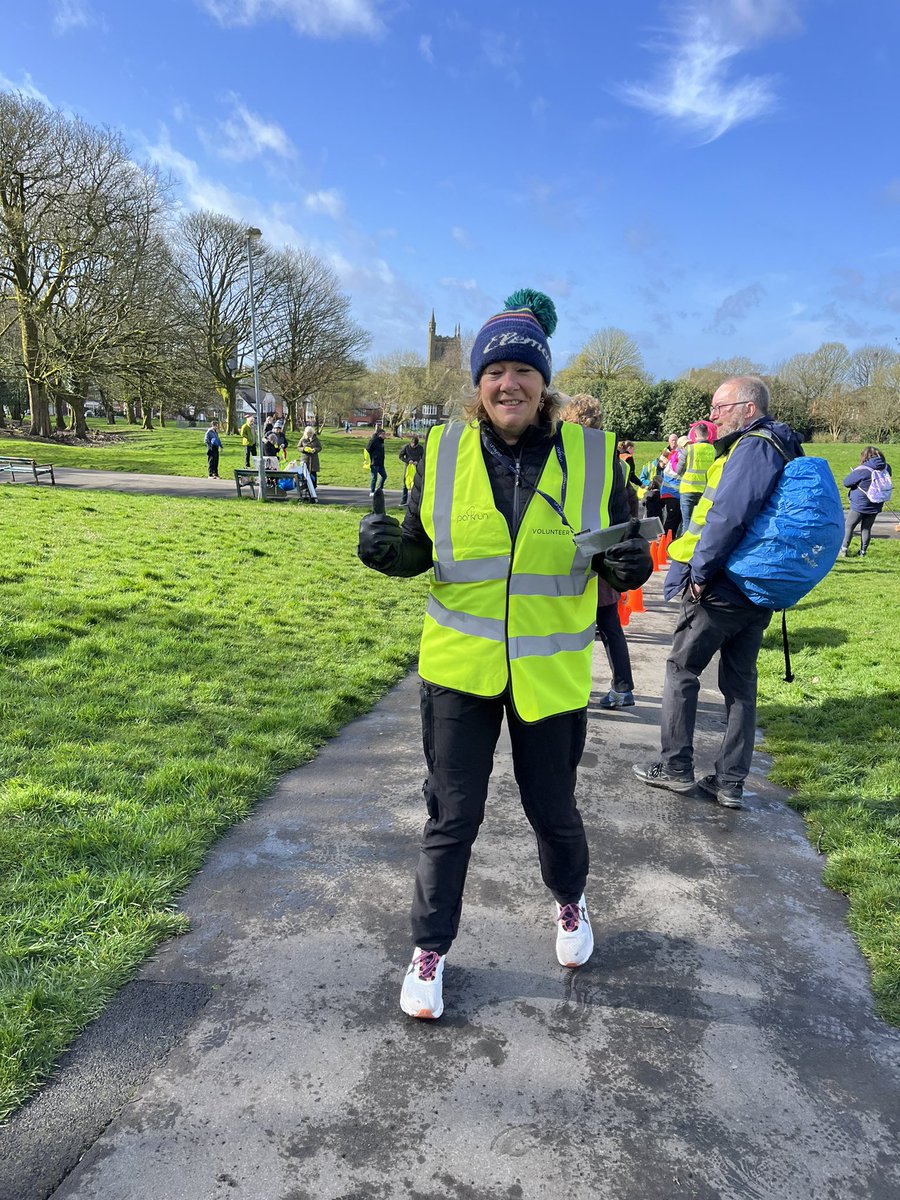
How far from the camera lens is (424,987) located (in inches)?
90.5

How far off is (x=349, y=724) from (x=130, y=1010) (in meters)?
2.58

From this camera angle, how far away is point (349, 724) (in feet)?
15.7

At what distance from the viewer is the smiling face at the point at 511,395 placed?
88.9 inches

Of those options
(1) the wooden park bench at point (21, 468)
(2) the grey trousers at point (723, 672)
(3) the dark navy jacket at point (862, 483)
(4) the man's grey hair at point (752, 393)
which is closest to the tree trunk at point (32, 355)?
(1) the wooden park bench at point (21, 468)

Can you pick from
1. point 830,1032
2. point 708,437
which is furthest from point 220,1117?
point 708,437

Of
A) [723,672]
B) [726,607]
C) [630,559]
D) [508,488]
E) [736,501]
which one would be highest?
[508,488]

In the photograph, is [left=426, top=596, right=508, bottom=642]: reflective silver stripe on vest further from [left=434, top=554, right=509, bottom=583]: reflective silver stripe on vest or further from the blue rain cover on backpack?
the blue rain cover on backpack

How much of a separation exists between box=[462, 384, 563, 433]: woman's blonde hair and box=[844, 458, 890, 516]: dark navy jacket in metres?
11.3

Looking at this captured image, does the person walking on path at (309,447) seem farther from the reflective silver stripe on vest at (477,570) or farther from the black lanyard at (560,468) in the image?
the reflective silver stripe on vest at (477,570)

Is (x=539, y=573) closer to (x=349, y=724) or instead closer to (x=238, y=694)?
(x=349, y=724)

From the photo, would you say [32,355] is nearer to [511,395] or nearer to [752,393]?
[752,393]

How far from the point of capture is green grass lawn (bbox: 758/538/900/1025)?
2.91m

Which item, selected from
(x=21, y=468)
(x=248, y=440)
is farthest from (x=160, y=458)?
(x=21, y=468)

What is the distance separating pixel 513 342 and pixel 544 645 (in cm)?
96
